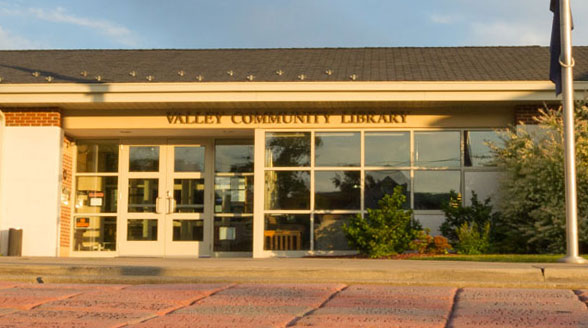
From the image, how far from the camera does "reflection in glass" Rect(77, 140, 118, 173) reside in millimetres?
18938

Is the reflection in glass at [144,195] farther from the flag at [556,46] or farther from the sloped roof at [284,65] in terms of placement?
the flag at [556,46]

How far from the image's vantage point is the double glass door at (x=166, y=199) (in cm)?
1855

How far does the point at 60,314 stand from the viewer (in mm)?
6270

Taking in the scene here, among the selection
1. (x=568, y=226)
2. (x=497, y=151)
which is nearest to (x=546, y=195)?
(x=497, y=151)

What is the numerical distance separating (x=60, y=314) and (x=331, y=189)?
11.4 metres

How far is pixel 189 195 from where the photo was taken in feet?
61.5

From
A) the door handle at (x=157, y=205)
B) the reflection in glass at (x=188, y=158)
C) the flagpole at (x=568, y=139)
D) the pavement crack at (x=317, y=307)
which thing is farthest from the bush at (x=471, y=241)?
the pavement crack at (x=317, y=307)

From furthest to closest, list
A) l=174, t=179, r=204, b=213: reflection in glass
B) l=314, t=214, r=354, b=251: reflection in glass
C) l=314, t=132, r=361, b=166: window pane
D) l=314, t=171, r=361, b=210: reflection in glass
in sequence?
l=174, t=179, r=204, b=213: reflection in glass
l=314, t=132, r=361, b=166: window pane
l=314, t=171, r=361, b=210: reflection in glass
l=314, t=214, r=354, b=251: reflection in glass

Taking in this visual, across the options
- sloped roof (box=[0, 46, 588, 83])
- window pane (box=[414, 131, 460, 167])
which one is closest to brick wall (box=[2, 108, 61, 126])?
sloped roof (box=[0, 46, 588, 83])

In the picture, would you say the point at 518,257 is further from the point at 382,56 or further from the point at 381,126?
the point at 382,56

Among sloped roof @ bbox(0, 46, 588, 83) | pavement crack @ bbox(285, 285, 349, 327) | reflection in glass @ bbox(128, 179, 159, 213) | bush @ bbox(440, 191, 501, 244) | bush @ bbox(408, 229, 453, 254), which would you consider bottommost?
pavement crack @ bbox(285, 285, 349, 327)

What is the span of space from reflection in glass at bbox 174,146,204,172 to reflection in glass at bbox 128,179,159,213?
0.66 meters

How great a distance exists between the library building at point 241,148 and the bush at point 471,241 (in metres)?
1.06

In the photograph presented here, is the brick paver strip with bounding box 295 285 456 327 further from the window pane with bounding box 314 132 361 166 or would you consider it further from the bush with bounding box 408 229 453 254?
the window pane with bounding box 314 132 361 166
